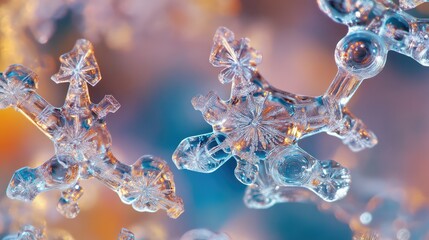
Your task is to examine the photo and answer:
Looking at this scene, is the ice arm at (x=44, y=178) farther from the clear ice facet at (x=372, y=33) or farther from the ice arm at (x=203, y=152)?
the clear ice facet at (x=372, y=33)

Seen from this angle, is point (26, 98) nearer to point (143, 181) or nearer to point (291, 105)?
point (143, 181)

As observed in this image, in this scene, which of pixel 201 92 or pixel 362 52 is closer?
pixel 362 52

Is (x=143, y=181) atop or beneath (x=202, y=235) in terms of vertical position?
atop

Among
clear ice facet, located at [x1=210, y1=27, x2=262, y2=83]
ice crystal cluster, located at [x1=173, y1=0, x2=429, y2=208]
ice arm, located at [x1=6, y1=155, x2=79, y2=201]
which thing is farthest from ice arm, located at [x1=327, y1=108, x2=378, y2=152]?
ice arm, located at [x1=6, y1=155, x2=79, y2=201]

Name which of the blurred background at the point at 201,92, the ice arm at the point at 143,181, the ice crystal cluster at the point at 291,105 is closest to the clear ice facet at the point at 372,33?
the ice crystal cluster at the point at 291,105

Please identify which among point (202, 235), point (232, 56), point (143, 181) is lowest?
point (202, 235)

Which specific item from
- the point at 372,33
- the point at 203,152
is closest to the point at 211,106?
the point at 203,152

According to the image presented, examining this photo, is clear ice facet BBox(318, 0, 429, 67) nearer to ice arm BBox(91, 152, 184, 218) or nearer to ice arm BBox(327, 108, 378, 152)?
ice arm BBox(327, 108, 378, 152)
